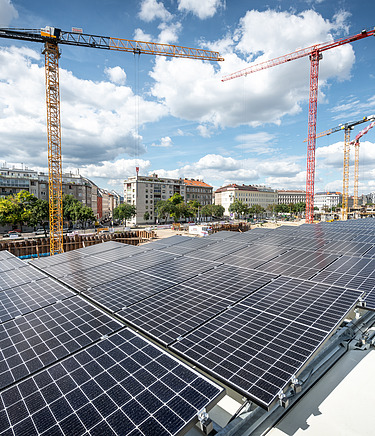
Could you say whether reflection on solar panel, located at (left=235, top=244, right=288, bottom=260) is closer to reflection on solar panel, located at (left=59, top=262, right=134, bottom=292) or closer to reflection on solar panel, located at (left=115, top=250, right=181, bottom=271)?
reflection on solar panel, located at (left=115, top=250, right=181, bottom=271)

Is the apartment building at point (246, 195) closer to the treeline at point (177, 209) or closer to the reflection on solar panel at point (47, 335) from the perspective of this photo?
the treeline at point (177, 209)

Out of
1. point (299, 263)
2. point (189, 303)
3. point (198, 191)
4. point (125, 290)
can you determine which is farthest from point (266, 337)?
point (198, 191)

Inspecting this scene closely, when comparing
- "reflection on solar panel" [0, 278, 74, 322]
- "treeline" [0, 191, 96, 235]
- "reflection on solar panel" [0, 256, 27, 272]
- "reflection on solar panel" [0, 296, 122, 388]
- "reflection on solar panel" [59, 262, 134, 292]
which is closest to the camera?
"reflection on solar panel" [0, 296, 122, 388]

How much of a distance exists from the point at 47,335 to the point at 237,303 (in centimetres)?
647

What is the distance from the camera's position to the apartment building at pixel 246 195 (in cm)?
17488

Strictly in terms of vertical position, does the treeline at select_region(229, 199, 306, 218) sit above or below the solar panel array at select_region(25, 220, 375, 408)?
above

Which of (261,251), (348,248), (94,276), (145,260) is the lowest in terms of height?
(94,276)

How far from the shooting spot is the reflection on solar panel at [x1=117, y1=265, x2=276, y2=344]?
7.58m

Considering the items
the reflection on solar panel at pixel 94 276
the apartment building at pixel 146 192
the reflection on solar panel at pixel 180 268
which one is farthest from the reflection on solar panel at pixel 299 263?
the apartment building at pixel 146 192

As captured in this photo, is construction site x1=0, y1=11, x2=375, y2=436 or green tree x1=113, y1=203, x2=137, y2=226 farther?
green tree x1=113, y1=203, x2=137, y2=226

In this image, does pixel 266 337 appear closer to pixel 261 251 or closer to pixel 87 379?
pixel 87 379

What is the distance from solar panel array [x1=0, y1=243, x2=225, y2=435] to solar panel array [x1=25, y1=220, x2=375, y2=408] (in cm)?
80

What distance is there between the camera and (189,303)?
9.05m

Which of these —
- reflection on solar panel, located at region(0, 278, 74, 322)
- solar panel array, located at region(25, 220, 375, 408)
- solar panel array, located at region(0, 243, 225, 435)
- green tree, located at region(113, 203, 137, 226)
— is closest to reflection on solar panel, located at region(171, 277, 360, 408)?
solar panel array, located at region(25, 220, 375, 408)
